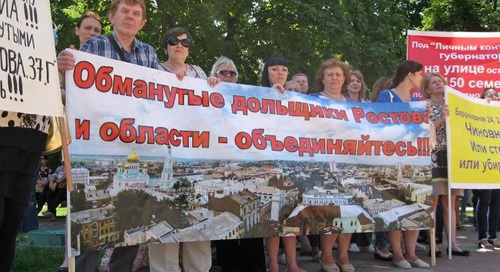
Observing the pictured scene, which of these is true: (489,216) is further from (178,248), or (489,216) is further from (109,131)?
(109,131)

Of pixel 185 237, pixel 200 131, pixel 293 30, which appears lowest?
pixel 185 237

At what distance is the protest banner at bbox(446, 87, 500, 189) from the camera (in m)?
6.47

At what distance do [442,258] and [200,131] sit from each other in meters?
3.32

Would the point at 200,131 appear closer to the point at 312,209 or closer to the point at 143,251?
the point at 312,209

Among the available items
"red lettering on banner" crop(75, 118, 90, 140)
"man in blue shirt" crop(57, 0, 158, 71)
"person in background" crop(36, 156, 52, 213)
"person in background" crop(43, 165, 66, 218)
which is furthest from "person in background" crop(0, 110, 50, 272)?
"person in background" crop(36, 156, 52, 213)

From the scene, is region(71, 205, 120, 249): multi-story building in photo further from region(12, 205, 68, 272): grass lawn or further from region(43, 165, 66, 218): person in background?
region(43, 165, 66, 218): person in background

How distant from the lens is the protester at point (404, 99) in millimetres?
5895

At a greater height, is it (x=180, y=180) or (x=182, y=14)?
(x=182, y=14)

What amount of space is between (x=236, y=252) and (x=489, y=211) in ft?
11.7

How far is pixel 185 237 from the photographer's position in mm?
4484

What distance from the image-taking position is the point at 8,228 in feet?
11.1

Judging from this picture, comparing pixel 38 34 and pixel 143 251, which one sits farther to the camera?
pixel 143 251

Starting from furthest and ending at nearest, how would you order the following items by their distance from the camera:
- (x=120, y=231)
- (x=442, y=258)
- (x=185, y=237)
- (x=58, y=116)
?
(x=442, y=258) → (x=185, y=237) → (x=120, y=231) → (x=58, y=116)

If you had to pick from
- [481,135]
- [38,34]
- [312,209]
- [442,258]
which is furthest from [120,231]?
[481,135]
